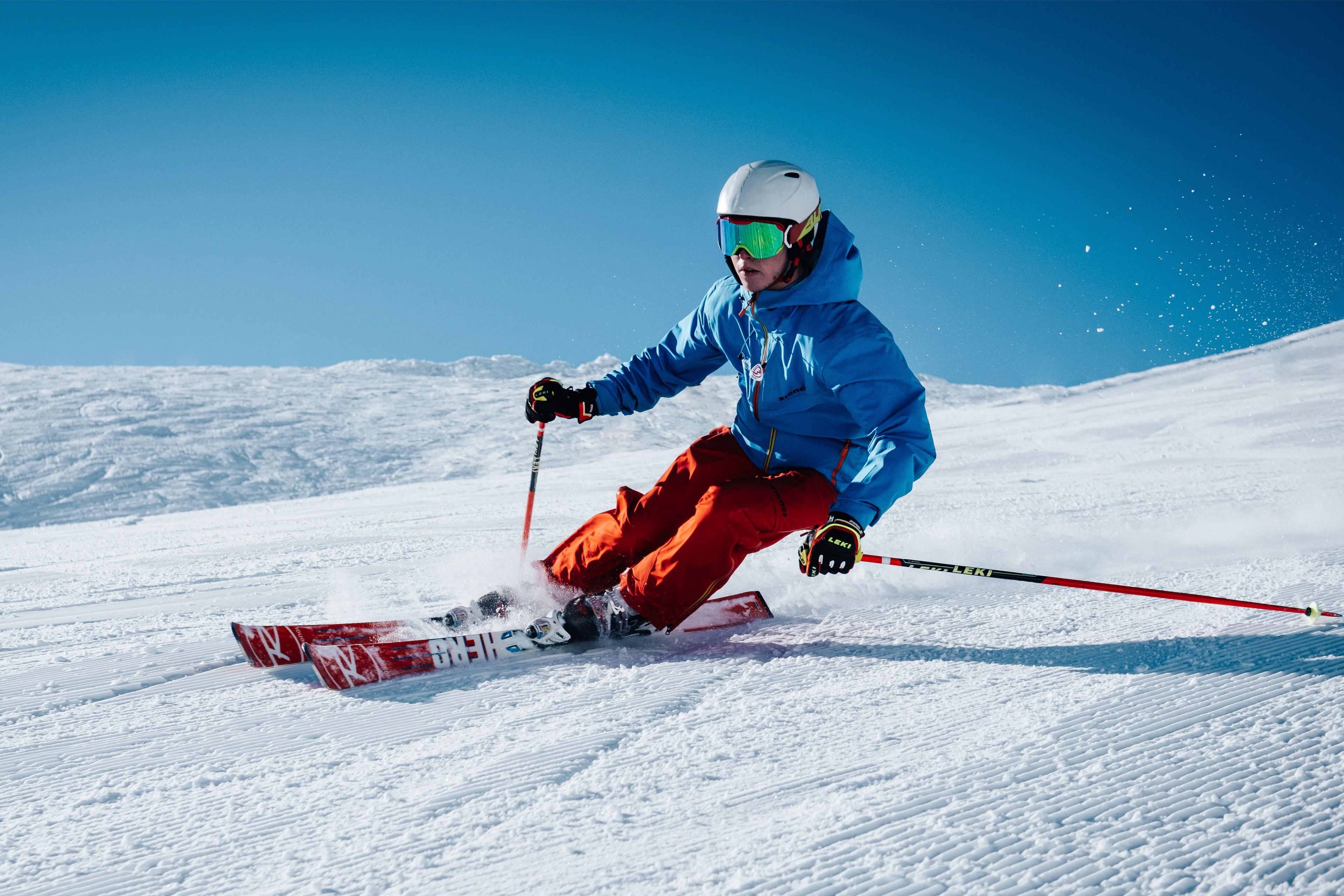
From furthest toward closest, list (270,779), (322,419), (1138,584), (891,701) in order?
(322,419) < (1138,584) < (891,701) < (270,779)

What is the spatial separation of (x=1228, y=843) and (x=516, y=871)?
116 cm

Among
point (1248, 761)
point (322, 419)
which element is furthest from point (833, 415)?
point (322, 419)

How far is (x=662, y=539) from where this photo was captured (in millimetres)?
3068

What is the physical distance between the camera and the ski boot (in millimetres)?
2686

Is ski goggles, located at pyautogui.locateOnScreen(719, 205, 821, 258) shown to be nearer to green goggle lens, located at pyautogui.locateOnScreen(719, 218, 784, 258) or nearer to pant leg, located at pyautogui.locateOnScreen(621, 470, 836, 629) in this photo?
green goggle lens, located at pyautogui.locateOnScreen(719, 218, 784, 258)

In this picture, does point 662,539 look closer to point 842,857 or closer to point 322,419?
point 842,857

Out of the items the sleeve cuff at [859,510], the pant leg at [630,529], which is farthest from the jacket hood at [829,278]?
the sleeve cuff at [859,510]

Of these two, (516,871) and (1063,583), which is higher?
(1063,583)

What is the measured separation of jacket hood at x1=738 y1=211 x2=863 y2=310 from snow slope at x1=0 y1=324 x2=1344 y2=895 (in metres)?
1.16

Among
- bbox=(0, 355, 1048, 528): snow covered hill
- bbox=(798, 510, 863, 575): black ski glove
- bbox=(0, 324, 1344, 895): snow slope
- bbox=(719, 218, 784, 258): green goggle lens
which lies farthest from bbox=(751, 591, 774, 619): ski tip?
bbox=(0, 355, 1048, 528): snow covered hill

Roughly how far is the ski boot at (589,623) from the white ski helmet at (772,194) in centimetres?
141

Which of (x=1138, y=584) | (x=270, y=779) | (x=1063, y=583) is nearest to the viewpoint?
(x=270, y=779)

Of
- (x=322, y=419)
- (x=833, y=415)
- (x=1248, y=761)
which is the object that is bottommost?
(x=1248, y=761)

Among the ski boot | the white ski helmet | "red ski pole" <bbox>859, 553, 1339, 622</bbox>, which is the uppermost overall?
the white ski helmet
